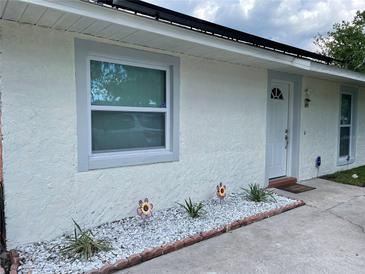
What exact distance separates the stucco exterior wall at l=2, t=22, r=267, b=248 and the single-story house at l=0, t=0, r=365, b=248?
0.01 m

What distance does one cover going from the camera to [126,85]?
4.01 m

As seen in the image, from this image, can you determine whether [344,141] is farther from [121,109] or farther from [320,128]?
[121,109]

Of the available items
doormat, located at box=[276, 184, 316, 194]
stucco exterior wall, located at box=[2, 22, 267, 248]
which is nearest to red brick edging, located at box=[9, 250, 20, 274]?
stucco exterior wall, located at box=[2, 22, 267, 248]

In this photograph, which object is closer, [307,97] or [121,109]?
[121,109]

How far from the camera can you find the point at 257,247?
345 centimetres

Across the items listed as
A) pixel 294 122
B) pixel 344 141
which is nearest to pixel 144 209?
pixel 294 122

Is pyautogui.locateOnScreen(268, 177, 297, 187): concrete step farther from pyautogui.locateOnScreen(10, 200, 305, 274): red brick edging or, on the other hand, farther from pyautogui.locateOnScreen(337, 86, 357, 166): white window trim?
pyautogui.locateOnScreen(337, 86, 357, 166): white window trim

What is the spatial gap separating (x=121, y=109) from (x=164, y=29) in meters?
1.23

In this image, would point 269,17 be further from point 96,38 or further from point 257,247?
point 257,247

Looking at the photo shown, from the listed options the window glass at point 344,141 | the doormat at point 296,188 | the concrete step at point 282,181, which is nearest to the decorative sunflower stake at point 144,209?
the concrete step at point 282,181

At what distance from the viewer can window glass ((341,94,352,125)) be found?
26.7 feet

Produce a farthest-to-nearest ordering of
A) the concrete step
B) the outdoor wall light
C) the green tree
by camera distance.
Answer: the green tree → the outdoor wall light → the concrete step

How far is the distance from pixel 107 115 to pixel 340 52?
1260 cm

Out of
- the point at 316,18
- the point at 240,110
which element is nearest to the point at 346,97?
the point at 240,110
